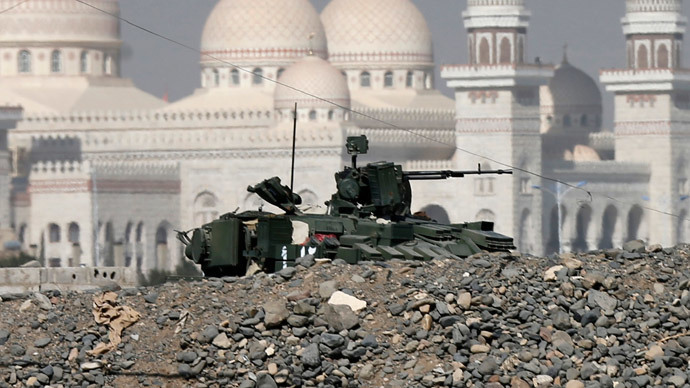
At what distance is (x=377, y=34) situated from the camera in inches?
5207

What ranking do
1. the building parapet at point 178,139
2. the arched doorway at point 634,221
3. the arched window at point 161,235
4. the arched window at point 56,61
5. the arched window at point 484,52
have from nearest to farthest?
1. the arched window at point 161,235
2. the building parapet at point 178,139
3. the arched window at point 484,52
4. the arched window at point 56,61
5. the arched doorway at point 634,221

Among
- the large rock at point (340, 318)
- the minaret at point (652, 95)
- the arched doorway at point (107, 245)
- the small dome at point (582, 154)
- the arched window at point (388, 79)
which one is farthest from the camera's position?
the small dome at point (582, 154)

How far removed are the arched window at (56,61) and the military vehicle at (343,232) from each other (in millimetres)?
103631

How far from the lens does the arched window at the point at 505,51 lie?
12938 cm

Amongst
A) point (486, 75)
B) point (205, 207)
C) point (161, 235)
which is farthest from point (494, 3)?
point (161, 235)

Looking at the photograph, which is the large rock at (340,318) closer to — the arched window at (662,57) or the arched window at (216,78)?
the arched window at (216,78)

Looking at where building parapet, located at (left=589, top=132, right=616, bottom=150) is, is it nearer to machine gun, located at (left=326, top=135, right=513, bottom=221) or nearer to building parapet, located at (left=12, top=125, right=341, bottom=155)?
building parapet, located at (left=12, top=125, right=341, bottom=155)

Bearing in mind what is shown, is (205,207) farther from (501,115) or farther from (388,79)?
(388,79)

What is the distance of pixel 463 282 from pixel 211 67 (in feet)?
342

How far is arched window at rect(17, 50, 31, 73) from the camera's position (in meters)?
132

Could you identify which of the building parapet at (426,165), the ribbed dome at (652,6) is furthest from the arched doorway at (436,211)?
the ribbed dome at (652,6)

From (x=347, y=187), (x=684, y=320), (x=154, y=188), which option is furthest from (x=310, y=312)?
(x=154, y=188)

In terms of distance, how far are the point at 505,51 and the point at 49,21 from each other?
72.0 ft

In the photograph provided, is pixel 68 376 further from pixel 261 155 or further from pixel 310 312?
pixel 261 155
